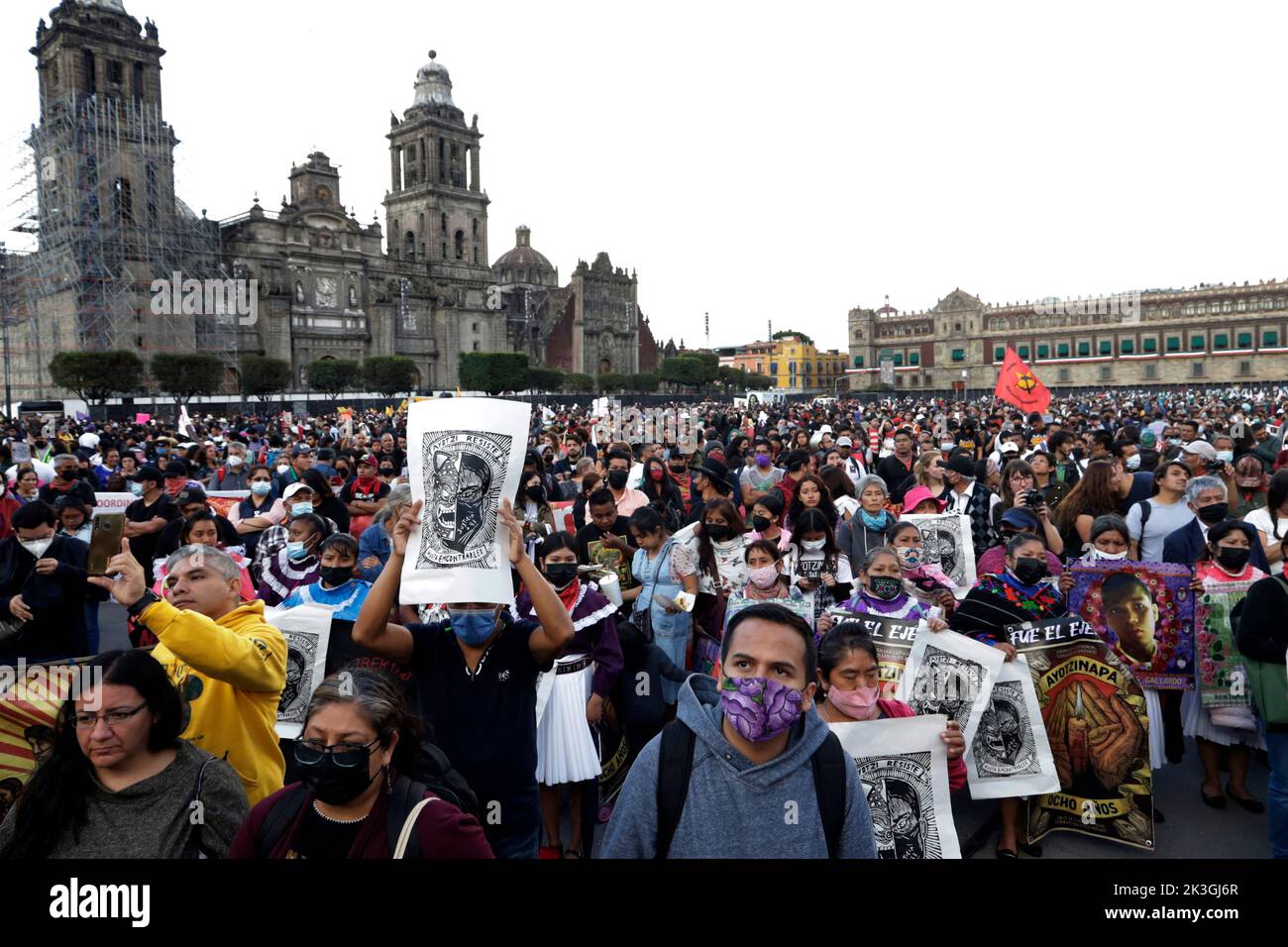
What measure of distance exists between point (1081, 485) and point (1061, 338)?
97691 millimetres

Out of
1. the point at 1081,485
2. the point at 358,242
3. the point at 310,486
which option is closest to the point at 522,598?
the point at 310,486

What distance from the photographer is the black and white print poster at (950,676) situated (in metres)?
4.12

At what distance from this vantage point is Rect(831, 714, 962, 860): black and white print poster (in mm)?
3354

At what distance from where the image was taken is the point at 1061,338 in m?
94.3

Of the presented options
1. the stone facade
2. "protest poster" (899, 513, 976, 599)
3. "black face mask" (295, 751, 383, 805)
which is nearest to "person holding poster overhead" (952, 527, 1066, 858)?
"protest poster" (899, 513, 976, 599)

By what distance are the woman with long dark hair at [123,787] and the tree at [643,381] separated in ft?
260

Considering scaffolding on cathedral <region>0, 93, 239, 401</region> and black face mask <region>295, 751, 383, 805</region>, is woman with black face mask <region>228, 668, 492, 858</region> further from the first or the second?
scaffolding on cathedral <region>0, 93, 239, 401</region>

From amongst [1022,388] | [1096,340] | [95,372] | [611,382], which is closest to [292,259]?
[95,372]

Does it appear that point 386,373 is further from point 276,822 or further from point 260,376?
point 276,822

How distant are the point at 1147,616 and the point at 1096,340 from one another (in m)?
100

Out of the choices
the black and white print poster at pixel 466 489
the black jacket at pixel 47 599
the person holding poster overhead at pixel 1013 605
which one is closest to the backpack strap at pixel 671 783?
the black and white print poster at pixel 466 489

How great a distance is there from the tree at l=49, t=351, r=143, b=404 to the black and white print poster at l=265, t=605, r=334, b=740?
44506mm

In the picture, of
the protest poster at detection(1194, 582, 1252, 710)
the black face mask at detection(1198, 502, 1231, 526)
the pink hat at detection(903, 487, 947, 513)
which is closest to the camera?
the protest poster at detection(1194, 582, 1252, 710)

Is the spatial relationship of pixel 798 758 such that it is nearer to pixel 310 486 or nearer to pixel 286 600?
pixel 286 600
